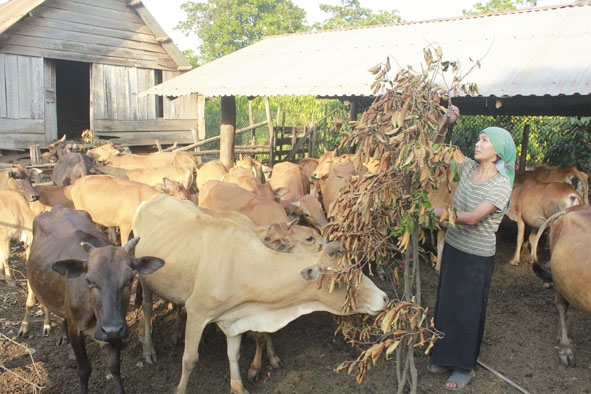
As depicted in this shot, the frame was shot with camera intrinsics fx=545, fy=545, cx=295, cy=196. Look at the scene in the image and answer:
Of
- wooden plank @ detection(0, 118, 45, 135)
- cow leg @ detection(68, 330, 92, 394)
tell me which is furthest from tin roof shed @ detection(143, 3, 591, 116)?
cow leg @ detection(68, 330, 92, 394)

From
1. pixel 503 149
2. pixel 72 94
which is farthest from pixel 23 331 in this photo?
pixel 72 94

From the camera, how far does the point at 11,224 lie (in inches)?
301

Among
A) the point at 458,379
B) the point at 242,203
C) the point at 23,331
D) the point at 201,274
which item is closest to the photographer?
the point at 201,274

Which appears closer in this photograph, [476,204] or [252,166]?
[476,204]

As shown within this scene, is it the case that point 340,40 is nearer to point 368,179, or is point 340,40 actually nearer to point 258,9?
point 368,179

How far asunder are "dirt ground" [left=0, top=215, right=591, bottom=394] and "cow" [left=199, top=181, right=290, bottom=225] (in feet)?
4.66

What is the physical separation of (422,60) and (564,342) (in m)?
5.41

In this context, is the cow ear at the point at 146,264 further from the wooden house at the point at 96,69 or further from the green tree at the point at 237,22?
the green tree at the point at 237,22

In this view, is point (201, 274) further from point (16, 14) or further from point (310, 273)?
point (16, 14)

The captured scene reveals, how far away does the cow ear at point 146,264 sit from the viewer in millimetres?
4398

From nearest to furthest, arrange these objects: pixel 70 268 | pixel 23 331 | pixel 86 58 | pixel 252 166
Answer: pixel 70 268
pixel 23 331
pixel 252 166
pixel 86 58

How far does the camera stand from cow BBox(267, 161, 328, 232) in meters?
7.73

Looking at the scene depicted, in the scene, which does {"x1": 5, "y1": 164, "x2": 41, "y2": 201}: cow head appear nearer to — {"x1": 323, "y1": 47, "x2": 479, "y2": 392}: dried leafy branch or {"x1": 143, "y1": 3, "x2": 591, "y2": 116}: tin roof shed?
{"x1": 143, "y1": 3, "x2": 591, "y2": 116}: tin roof shed

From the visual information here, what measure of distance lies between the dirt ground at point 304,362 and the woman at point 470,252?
0.31m
